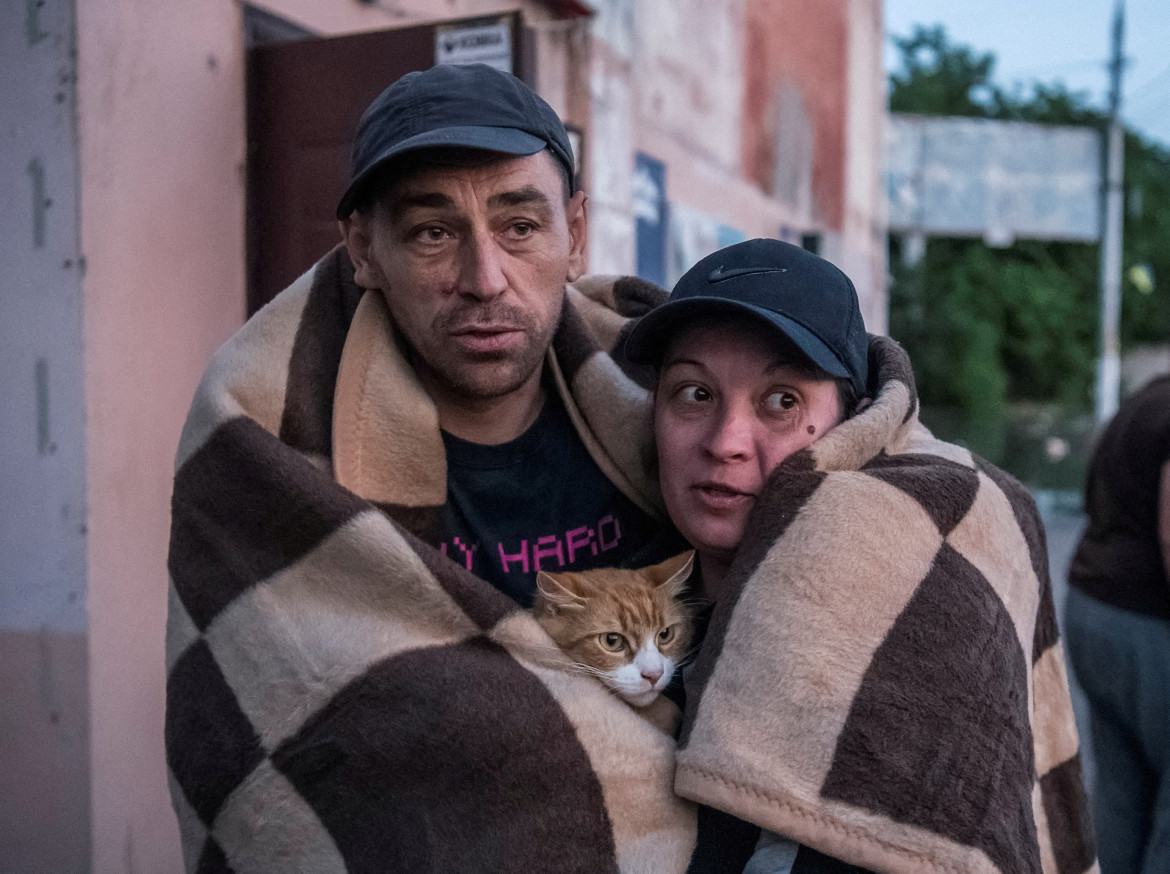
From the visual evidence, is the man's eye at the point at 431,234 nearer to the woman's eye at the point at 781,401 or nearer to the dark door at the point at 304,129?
the woman's eye at the point at 781,401

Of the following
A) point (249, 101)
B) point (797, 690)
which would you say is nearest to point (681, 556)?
point (797, 690)

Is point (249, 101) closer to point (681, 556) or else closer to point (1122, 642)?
point (681, 556)

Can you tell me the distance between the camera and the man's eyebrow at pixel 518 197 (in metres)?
1.89

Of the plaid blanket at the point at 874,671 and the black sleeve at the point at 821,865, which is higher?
the plaid blanket at the point at 874,671

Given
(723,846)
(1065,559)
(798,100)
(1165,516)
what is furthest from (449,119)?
(1065,559)

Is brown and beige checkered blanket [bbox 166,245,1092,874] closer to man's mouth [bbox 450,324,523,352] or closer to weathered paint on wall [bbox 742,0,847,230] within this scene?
man's mouth [bbox 450,324,523,352]

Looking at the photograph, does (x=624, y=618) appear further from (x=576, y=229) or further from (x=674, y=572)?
(x=576, y=229)

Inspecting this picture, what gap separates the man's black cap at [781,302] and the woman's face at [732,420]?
56 millimetres

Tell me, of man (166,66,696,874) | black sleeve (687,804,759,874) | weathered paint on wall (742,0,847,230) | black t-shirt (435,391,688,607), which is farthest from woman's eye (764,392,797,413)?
weathered paint on wall (742,0,847,230)

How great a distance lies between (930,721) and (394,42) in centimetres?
297

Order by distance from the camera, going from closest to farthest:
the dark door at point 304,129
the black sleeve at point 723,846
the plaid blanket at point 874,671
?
1. the plaid blanket at point 874,671
2. the black sleeve at point 723,846
3. the dark door at point 304,129

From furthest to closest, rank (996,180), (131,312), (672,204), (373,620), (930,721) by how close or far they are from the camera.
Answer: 1. (996,180)
2. (672,204)
3. (131,312)
4. (373,620)
5. (930,721)

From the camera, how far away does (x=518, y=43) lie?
3316 millimetres

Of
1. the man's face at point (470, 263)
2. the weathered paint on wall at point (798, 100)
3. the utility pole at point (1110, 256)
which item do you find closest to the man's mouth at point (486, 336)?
the man's face at point (470, 263)
